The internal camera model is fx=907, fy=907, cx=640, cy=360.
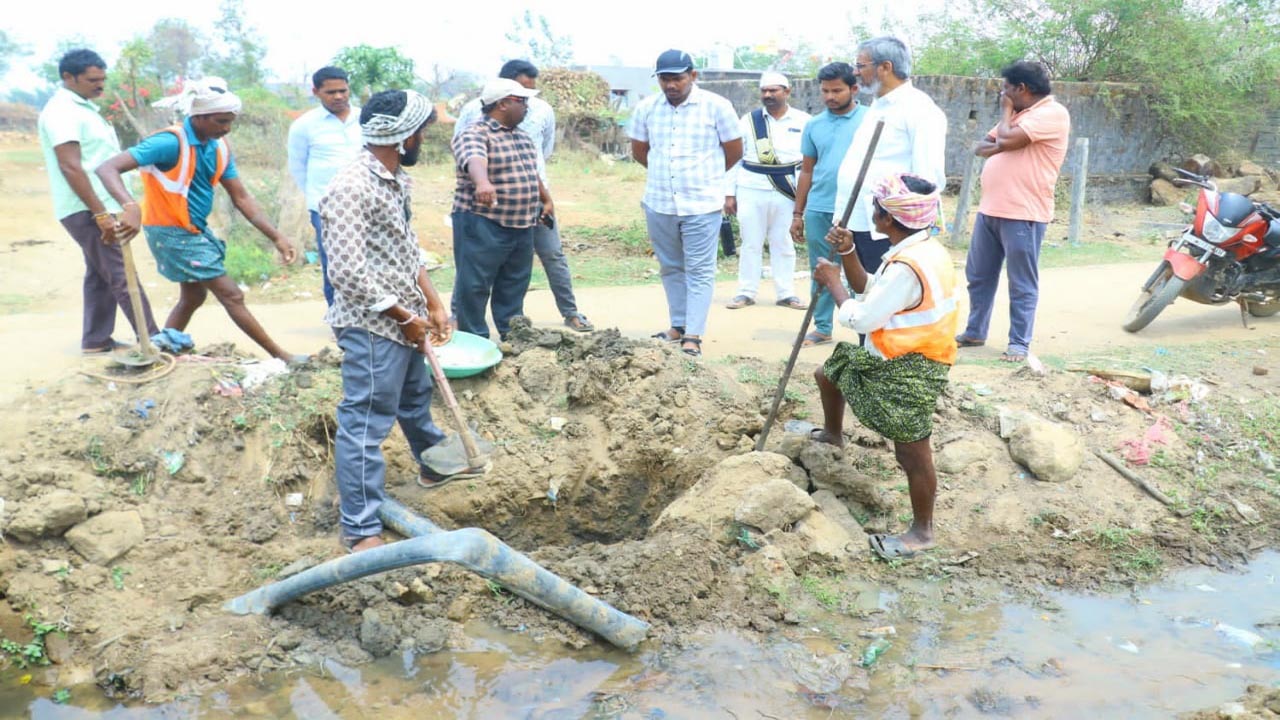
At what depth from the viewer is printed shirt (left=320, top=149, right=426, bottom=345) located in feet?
11.6

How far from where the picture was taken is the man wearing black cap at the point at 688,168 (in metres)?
5.60

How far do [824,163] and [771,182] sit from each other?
3.96 ft

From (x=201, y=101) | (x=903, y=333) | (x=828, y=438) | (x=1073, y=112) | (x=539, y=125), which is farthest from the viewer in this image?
(x=1073, y=112)

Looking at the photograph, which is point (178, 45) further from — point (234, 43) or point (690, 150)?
point (690, 150)

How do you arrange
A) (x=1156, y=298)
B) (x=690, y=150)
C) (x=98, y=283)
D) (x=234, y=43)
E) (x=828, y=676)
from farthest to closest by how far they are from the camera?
1. (x=234, y=43)
2. (x=1156, y=298)
3. (x=690, y=150)
4. (x=98, y=283)
5. (x=828, y=676)

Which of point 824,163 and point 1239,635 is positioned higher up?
point 824,163

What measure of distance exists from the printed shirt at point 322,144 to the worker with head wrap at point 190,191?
0.83 meters

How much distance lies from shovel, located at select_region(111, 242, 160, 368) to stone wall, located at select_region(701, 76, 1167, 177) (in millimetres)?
9568

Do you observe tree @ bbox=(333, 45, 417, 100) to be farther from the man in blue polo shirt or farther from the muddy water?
the muddy water

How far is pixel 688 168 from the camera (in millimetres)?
5613

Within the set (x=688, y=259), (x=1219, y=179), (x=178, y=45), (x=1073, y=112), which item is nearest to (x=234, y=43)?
(x=178, y=45)

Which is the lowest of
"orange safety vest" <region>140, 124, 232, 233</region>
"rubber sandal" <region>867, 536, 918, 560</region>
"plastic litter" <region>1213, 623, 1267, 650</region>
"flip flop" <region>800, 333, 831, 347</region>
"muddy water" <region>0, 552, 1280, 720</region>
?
"plastic litter" <region>1213, 623, 1267, 650</region>

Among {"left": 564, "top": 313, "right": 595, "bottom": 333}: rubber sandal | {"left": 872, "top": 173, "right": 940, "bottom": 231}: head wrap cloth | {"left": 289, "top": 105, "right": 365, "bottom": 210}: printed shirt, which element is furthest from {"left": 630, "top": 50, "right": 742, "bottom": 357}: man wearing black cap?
{"left": 872, "top": 173, "right": 940, "bottom": 231}: head wrap cloth

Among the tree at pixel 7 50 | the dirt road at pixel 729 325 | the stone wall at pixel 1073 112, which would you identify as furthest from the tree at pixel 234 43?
the dirt road at pixel 729 325
